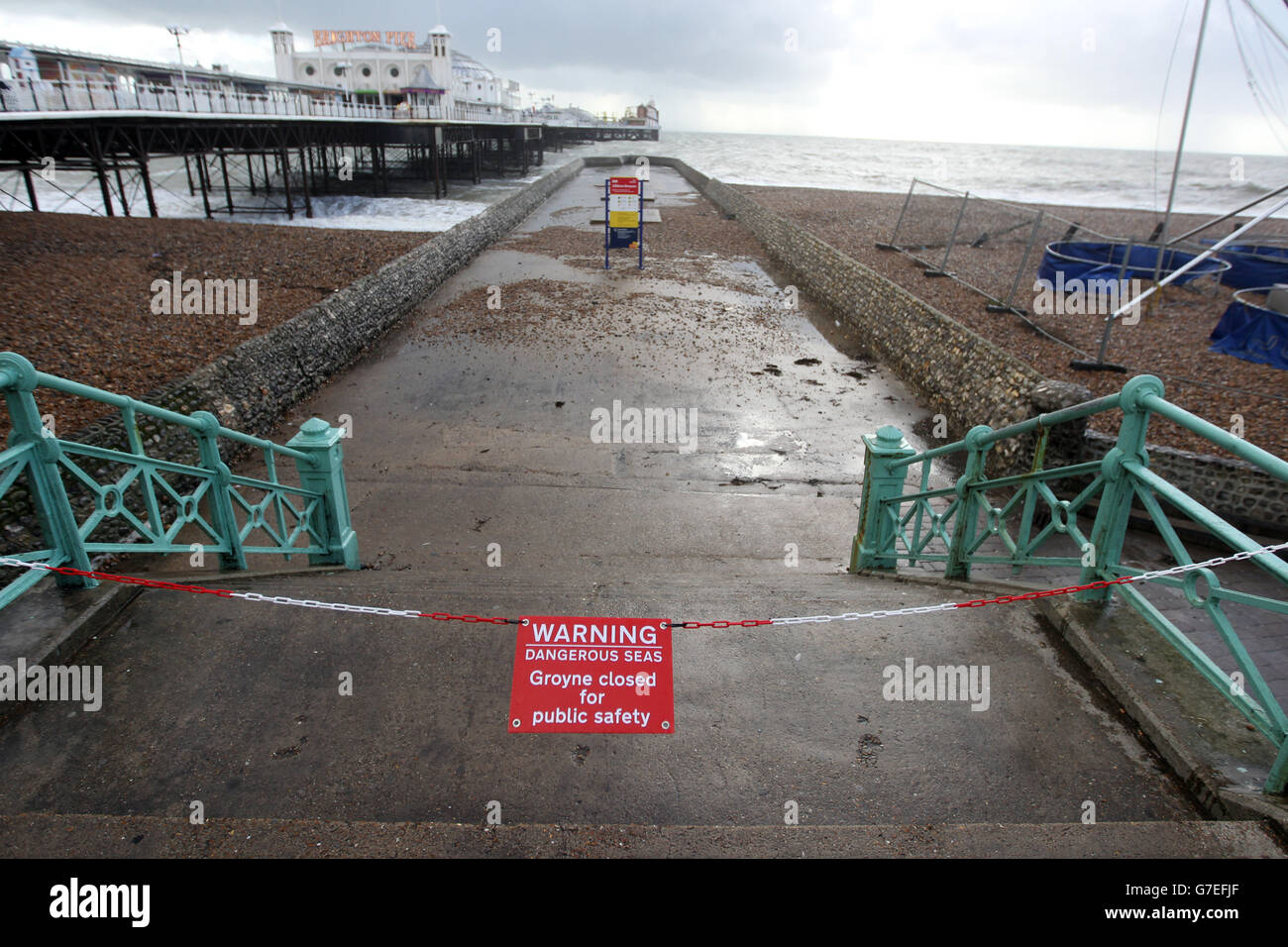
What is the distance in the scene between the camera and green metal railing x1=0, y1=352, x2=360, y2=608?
3.64 metres

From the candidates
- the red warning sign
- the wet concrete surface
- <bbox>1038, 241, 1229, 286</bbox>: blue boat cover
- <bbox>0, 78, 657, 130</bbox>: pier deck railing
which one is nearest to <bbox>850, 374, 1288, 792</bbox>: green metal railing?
the wet concrete surface

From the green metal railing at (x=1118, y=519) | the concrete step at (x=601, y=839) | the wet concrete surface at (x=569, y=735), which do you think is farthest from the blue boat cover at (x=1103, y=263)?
the concrete step at (x=601, y=839)

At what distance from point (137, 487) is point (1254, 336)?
15.5 metres

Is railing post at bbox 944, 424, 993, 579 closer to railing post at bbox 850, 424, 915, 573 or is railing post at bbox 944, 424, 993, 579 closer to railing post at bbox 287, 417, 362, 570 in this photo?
railing post at bbox 850, 424, 915, 573

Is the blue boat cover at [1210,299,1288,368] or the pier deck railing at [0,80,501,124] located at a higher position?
the pier deck railing at [0,80,501,124]

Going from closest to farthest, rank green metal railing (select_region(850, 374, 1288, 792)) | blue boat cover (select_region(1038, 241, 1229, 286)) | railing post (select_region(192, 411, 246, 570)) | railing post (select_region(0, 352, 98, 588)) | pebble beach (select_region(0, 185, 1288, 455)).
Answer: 1. green metal railing (select_region(850, 374, 1288, 792))
2. railing post (select_region(0, 352, 98, 588))
3. railing post (select_region(192, 411, 246, 570))
4. pebble beach (select_region(0, 185, 1288, 455))
5. blue boat cover (select_region(1038, 241, 1229, 286))

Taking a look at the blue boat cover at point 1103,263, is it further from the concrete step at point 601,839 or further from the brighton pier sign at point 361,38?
the brighton pier sign at point 361,38

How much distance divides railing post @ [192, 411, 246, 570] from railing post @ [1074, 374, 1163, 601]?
524 centimetres

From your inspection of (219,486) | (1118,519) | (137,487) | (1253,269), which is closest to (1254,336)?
(1253,269)

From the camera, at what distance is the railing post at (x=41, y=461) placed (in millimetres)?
3566

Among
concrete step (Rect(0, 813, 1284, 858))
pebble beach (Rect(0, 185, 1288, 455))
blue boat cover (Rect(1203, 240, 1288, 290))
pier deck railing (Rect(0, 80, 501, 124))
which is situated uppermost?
pier deck railing (Rect(0, 80, 501, 124))

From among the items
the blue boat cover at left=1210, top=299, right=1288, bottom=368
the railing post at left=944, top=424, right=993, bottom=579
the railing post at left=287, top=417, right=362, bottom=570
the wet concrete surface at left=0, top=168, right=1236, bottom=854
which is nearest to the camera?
the wet concrete surface at left=0, top=168, right=1236, bottom=854

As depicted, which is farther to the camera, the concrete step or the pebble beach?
the pebble beach
